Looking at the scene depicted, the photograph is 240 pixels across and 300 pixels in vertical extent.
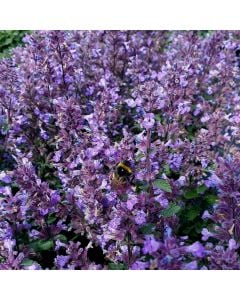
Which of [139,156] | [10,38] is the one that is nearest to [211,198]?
[139,156]

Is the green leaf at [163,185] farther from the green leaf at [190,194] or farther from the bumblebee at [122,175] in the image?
the green leaf at [190,194]

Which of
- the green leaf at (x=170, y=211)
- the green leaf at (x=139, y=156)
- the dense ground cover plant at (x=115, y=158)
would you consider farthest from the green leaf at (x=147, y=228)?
the green leaf at (x=139, y=156)

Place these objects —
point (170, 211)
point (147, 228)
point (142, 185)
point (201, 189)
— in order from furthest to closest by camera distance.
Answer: point (201, 189) < point (142, 185) < point (170, 211) < point (147, 228)

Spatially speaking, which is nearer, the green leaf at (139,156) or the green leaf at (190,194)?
the green leaf at (139,156)

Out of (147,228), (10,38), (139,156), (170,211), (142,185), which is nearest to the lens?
(147,228)

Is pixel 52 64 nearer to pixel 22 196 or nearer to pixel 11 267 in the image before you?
pixel 22 196

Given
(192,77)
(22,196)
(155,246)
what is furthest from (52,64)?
(155,246)

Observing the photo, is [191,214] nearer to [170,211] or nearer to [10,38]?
[170,211]
